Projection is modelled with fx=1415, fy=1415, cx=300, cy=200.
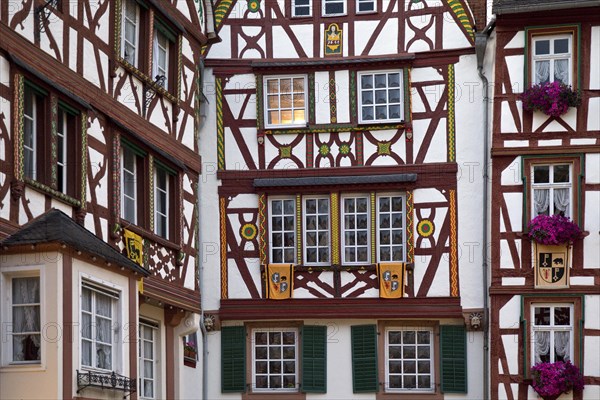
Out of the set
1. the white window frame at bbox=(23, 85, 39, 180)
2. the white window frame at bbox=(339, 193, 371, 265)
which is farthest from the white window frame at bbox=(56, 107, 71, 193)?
the white window frame at bbox=(339, 193, 371, 265)

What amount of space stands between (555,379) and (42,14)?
13.3 m

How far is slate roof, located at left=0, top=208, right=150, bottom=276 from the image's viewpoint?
15586 millimetres

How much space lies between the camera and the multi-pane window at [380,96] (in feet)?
93.6

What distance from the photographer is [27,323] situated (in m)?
15.7

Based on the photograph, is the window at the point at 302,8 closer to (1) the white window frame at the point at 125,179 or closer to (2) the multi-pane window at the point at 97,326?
(1) the white window frame at the point at 125,179

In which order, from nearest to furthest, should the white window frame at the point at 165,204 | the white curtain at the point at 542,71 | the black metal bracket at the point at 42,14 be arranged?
the black metal bracket at the point at 42,14 < the white window frame at the point at 165,204 < the white curtain at the point at 542,71

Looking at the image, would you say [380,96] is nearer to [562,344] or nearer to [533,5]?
[533,5]

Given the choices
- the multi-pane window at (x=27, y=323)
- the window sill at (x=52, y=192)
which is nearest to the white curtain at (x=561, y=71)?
the window sill at (x=52, y=192)

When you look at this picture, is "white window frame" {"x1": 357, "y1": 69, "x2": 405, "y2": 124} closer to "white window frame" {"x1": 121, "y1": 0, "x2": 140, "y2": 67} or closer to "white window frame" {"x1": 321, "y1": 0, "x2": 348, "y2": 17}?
"white window frame" {"x1": 321, "y1": 0, "x2": 348, "y2": 17}

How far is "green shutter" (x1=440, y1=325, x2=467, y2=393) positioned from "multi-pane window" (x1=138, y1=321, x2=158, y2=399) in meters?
7.94

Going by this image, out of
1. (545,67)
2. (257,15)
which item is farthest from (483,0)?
(257,15)

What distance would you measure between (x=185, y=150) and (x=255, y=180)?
6129 millimetres

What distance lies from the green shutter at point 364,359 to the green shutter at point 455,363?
1358 millimetres

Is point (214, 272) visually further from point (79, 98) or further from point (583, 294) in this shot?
point (79, 98)
